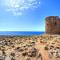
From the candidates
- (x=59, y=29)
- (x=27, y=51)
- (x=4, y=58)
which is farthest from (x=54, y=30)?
(x=4, y=58)

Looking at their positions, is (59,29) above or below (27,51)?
above

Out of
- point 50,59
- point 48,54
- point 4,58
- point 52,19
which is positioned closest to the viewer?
point 4,58

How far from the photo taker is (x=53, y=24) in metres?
35.7

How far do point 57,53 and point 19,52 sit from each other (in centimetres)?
449

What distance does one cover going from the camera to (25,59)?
16438 millimetres

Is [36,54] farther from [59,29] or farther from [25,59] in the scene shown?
[59,29]

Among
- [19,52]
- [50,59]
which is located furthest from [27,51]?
[50,59]

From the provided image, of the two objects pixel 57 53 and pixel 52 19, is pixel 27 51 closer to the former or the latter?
pixel 57 53

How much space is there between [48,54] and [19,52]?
346 cm

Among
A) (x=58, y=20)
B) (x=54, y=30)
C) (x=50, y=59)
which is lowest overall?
(x=50, y=59)

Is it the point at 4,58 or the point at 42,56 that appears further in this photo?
the point at 42,56

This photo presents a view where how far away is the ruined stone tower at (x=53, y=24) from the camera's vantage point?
35188 millimetres

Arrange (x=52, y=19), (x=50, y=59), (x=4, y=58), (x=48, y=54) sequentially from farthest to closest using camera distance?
1. (x=52, y=19)
2. (x=48, y=54)
3. (x=50, y=59)
4. (x=4, y=58)

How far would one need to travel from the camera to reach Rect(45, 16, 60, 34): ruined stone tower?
35.2 m
